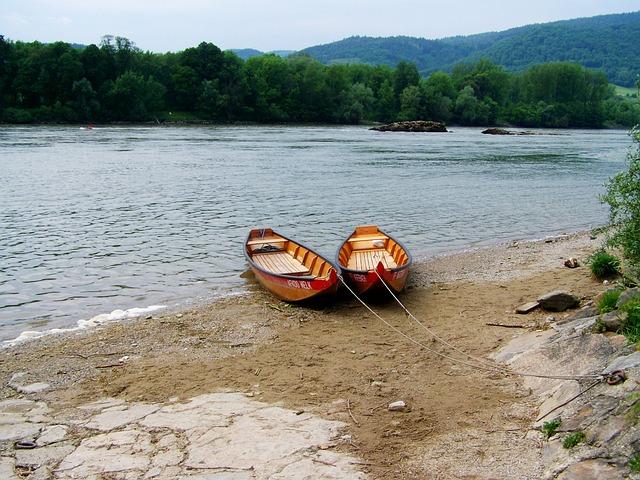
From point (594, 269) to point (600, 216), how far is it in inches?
546

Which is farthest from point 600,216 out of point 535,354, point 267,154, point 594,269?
point 267,154

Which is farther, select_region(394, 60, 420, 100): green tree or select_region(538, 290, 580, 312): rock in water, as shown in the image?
select_region(394, 60, 420, 100): green tree

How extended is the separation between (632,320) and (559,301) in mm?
3299

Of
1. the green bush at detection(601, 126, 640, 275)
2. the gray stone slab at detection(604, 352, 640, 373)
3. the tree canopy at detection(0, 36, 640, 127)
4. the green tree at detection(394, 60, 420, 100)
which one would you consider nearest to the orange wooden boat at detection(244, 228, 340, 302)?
the green bush at detection(601, 126, 640, 275)

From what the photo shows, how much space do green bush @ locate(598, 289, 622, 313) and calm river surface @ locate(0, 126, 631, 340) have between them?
307 inches

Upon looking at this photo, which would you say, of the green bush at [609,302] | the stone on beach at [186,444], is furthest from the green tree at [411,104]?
the stone on beach at [186,444]

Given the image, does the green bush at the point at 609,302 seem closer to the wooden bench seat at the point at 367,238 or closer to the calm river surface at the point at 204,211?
the wooden bench seat at the point at 367,238

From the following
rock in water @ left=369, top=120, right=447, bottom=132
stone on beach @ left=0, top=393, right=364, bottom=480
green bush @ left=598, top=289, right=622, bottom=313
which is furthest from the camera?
rock in water @ left=369, top=120, right=447, bottom=132

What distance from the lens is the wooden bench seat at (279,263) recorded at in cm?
1352

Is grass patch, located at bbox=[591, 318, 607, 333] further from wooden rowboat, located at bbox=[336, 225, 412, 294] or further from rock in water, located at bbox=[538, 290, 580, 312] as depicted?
wooden rowboat, located at bbox=[336, 225, 412, 294]

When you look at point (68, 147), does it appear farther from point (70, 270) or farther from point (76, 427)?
point (76, 427)

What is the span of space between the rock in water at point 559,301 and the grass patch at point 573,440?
5.00 m

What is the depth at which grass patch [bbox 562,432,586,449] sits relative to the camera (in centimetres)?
537

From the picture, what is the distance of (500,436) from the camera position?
614 centimetres
